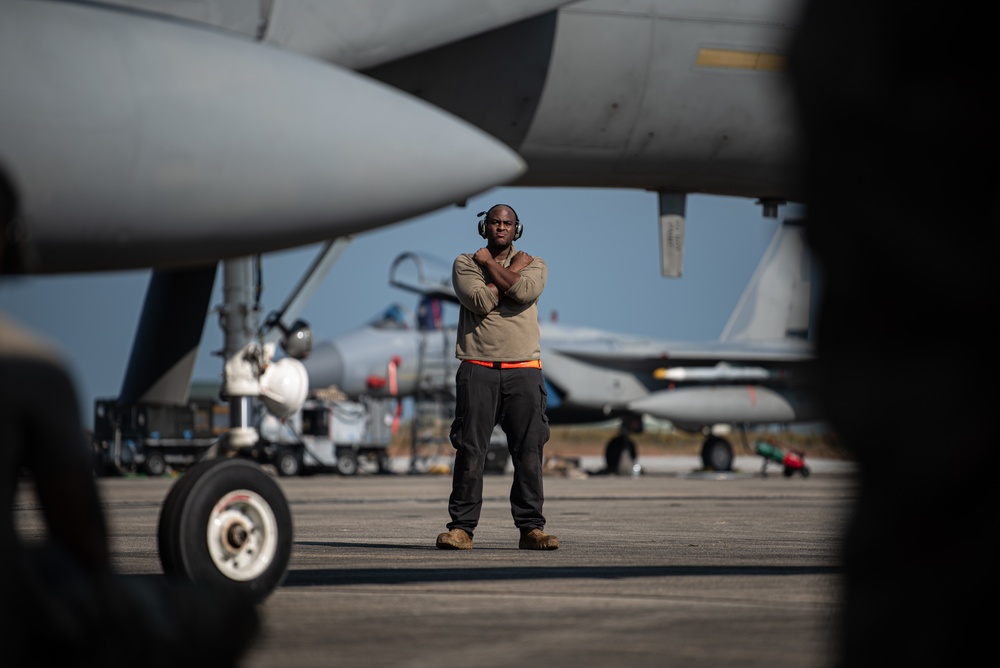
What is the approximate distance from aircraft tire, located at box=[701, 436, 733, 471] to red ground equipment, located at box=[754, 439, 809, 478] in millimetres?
884

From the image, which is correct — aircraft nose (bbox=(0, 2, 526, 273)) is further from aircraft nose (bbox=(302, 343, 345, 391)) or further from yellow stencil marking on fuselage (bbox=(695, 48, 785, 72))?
aircraft nose (bbox=(302, 343, 345, 391))

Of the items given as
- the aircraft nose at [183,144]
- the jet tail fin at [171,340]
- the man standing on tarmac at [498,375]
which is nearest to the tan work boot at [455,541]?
the man standing on tarmac at [498,375]

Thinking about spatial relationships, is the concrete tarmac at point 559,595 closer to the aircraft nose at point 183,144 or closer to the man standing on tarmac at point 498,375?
the man standing on tarmac at point 498,375

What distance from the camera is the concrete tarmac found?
9.58 ft

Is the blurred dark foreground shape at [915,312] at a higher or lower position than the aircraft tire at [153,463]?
higher

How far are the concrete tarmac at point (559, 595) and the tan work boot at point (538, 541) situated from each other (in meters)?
0.08

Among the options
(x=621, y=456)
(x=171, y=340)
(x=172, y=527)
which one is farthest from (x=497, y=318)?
(x=621, y=456)

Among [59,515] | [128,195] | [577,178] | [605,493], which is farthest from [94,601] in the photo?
[605,493]

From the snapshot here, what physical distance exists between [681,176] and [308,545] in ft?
9.07

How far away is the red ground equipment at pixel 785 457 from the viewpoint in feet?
86.1

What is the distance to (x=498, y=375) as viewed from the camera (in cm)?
642

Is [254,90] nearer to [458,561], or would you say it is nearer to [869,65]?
[869,65]

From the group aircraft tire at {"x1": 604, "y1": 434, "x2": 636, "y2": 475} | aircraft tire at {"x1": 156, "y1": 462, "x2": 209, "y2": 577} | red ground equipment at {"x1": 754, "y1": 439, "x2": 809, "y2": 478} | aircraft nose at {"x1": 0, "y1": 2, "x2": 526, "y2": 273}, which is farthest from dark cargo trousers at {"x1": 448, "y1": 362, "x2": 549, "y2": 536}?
red ground equipment at {"x1": 754, "y1": 439, "x2": 809, "y2": 478}

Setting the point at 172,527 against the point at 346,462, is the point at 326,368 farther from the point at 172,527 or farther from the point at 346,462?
the point at 172,527
